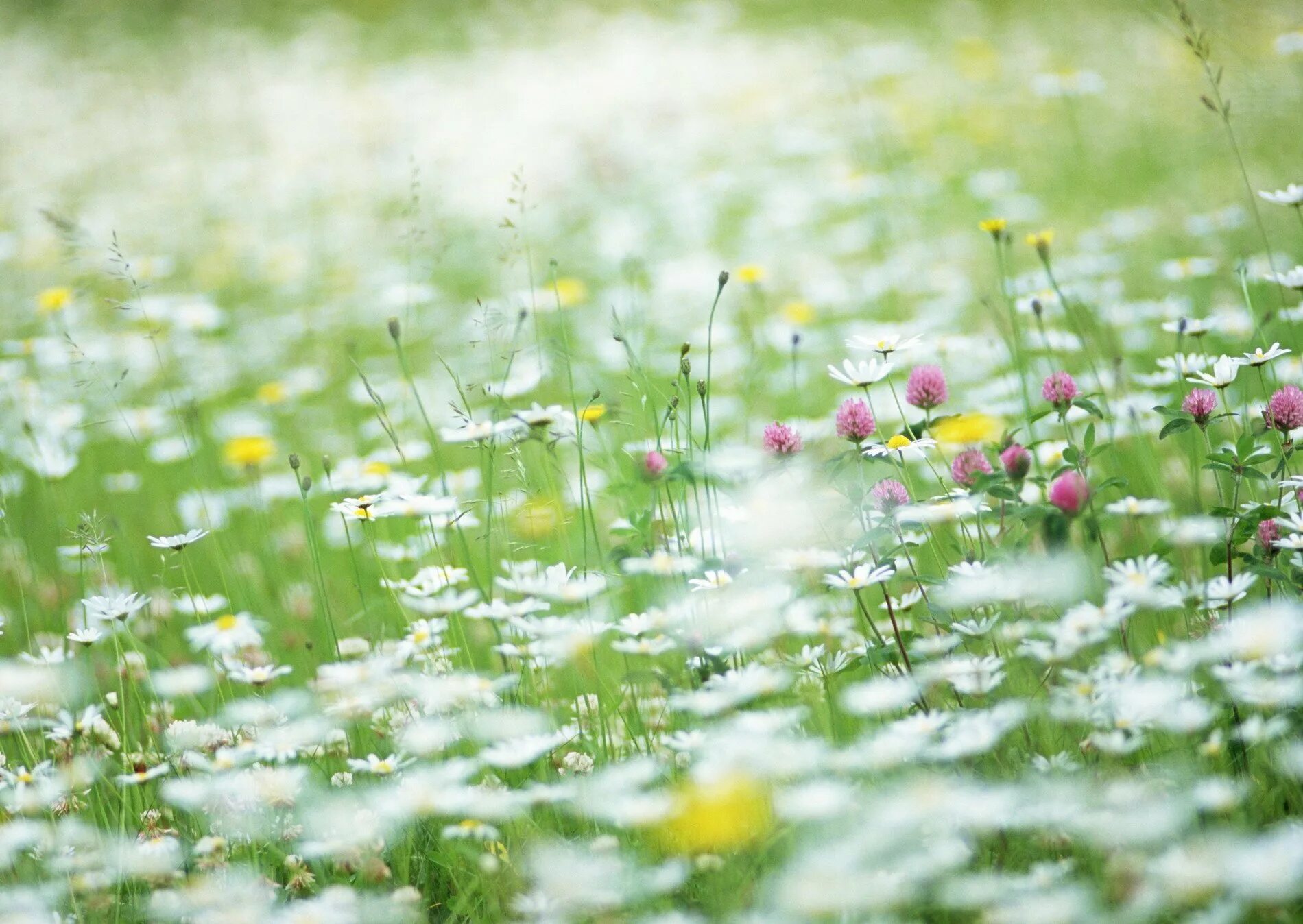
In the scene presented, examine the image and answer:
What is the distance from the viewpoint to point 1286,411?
1352 millimetres

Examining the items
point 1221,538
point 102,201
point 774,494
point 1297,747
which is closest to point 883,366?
point 774,494

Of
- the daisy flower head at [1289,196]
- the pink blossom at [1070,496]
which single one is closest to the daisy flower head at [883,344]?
the pink blossom at [1070,496]

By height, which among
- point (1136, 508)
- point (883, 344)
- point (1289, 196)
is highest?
point (1289, 196)

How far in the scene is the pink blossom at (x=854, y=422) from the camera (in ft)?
4.44

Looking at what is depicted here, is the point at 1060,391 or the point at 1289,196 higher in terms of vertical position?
the point at 1289,196

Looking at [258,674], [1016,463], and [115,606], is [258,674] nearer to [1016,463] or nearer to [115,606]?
[115,606]

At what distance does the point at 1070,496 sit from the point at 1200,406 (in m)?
0.33

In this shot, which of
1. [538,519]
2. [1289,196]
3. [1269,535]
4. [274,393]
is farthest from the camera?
[274,393]

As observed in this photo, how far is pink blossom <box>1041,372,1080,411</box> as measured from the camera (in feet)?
4.43

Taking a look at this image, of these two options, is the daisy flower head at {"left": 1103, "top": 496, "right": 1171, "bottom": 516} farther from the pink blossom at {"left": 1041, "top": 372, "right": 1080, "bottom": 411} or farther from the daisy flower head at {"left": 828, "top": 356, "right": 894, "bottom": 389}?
the daisy flower head at {"left": 828, "top": 356, "right": 894, "bottom": 389}

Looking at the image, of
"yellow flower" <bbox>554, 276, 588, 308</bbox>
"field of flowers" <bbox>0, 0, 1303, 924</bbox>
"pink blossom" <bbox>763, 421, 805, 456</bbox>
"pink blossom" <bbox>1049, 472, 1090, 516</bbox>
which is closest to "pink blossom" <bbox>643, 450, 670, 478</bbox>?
"field of flowers" <bbox>0, 0, 1303, 924</bbox>

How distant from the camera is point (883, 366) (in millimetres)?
1407

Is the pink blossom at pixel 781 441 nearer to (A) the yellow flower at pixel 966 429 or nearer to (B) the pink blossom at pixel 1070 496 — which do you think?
(A) the yellow flower at pixel 966 429

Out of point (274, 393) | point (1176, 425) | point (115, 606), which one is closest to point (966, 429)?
point (1176, 425)
